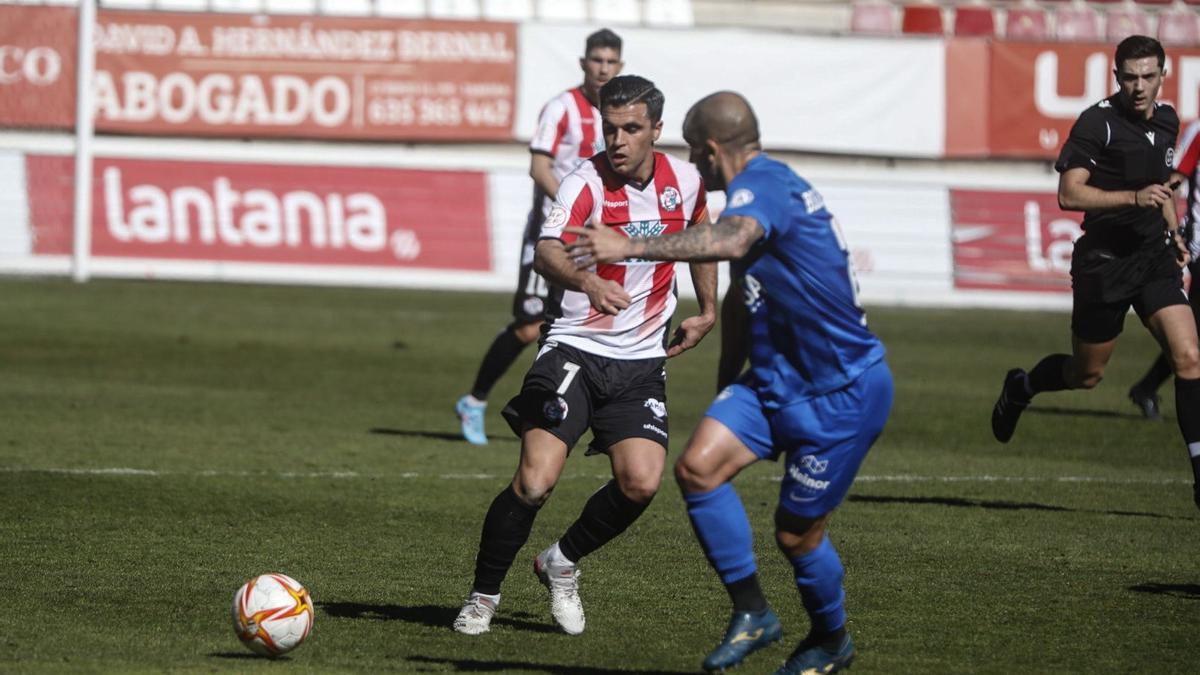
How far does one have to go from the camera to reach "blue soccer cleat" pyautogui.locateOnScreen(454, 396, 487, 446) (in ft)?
38.8

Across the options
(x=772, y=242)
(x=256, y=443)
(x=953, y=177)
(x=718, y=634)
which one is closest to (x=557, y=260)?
(x=772, y=242)

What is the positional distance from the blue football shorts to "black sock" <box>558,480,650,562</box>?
3.02 ft

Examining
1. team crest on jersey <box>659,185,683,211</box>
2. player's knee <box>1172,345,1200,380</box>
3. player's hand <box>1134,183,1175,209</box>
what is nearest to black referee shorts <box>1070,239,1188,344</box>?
player's knee <box>1172,345,1200,380</box>

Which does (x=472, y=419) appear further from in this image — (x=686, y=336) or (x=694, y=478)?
(x=694, y=478)

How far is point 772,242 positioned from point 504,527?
1.63m

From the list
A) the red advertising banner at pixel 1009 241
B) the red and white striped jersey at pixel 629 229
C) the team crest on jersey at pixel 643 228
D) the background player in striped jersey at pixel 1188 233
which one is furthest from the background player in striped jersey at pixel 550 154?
the red advertising banner at pixel 1009 241

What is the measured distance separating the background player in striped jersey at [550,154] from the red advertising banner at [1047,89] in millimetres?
16285

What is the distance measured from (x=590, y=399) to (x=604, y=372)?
12cm

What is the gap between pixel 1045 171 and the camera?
1092 inches

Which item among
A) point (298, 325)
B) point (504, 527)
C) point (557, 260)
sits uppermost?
point (557, 260)

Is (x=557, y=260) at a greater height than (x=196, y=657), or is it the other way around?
(x=557, y=260)

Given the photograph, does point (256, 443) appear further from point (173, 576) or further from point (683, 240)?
point (683, 240)

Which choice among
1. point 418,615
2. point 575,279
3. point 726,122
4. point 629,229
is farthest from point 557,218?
point 418,615

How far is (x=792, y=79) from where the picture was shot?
26.2m
